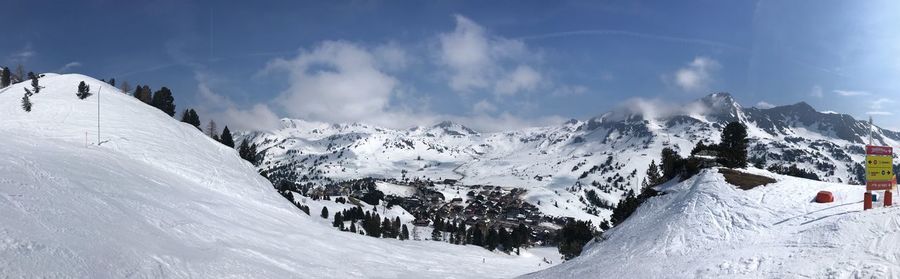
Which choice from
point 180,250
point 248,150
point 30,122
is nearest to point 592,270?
point 180,250


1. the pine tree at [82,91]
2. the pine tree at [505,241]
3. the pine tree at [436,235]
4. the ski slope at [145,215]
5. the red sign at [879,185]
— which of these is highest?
the pine tree at [82,91]

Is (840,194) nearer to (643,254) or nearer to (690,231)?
(690,231)

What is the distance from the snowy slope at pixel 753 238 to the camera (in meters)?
17.9

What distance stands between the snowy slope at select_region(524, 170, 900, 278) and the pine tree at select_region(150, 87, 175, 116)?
118 metres

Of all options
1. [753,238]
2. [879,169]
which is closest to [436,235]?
[879,169]

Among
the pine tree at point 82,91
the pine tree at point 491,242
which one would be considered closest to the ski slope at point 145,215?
the pine tree at point 82,91

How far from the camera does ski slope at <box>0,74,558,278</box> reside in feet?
77.2

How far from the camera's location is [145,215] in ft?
114

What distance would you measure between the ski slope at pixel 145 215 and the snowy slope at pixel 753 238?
67.1 ft

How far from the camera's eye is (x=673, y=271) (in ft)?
70.5

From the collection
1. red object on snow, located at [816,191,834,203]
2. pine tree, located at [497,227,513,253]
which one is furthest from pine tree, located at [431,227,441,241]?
red object on snow, located at [816,191,834,203]

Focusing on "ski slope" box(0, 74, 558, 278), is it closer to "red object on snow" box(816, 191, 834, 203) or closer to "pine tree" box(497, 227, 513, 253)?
"red object on snow" box(816, 191, 834, 203)

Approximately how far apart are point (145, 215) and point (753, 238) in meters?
36.9

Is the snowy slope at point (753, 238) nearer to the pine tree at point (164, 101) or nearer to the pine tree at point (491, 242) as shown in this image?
the pine tree at point (491, 242)
